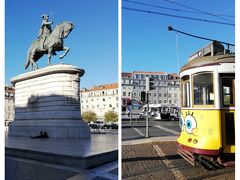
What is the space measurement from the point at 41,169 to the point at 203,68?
2.00 m

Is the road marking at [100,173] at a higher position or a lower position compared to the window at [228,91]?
lower

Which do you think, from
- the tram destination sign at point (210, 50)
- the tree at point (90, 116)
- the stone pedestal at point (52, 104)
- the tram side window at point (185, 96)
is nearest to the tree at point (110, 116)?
the tree at point (90, 116)

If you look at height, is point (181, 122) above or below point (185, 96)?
below

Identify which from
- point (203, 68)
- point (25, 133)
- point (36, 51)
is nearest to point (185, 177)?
point (203, 68)

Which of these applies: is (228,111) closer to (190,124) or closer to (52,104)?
(190,124)

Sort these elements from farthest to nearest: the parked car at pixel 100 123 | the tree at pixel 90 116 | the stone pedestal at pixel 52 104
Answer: the tree at pixel 90 116 < the parked car at pixel 100 123 < the stone pedestal at pixel 52 104

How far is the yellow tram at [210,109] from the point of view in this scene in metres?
1.98

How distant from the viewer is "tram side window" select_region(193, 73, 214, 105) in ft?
6.84

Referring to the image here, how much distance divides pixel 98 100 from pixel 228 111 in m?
11.8

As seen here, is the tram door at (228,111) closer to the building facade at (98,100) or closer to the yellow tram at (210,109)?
the yellow tram at (210,109)

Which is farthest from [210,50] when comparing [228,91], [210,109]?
[210,109]

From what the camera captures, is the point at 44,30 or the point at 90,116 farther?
the point at 90,116

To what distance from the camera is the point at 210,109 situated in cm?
206

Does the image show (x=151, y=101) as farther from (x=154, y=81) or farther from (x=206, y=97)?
(x=206, y=97)
